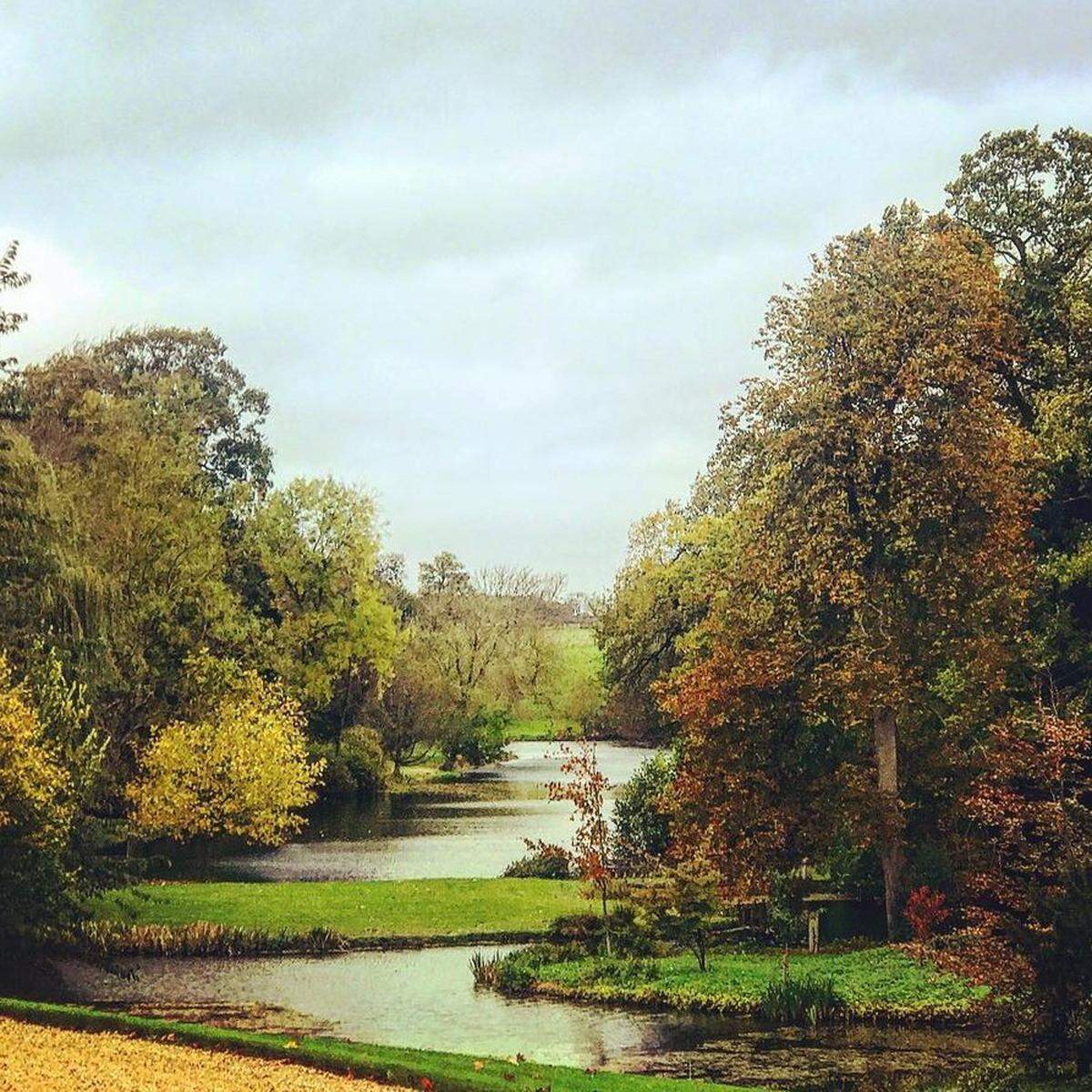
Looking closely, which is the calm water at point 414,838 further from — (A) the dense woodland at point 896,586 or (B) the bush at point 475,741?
(B) the bush at point 475,741

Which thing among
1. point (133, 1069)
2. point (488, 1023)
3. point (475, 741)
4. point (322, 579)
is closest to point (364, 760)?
point (322, 579)

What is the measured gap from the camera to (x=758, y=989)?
25031 millimetres

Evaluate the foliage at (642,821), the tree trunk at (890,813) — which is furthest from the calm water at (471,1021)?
the foliage at (642,821)

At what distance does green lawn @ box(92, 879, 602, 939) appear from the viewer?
1259 inches

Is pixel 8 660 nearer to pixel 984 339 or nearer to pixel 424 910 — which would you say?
pixel 424 910

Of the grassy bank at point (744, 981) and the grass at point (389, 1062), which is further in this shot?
the grassy bank at point (744, 981)

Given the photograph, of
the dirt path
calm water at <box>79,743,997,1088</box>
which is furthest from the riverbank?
the dirt path

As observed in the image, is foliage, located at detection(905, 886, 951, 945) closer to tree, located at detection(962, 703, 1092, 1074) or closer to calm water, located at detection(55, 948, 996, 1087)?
tree, located at detection(962, 703, 1092, 1074)

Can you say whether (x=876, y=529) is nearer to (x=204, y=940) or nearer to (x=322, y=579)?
(x=204, y=940)

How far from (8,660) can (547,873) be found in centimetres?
1819

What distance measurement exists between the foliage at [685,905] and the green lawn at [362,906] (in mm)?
3658

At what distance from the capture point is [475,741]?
86.6 meters

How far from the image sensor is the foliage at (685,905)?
90.9 feet

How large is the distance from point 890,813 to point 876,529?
6.48 metres
